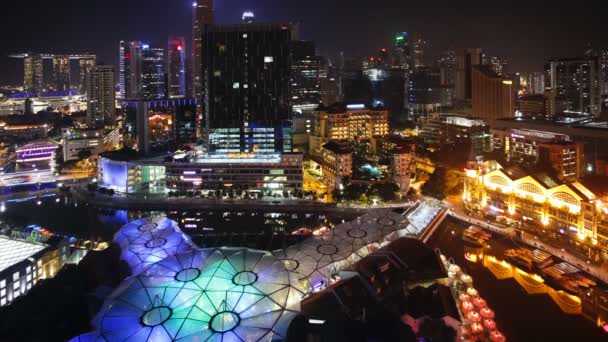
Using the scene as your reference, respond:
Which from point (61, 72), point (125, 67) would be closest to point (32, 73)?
point (61, 72)

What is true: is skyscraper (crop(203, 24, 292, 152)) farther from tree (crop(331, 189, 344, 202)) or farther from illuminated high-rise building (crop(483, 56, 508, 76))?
illuminated high-rise building (crop(483, 56, 508, 76))

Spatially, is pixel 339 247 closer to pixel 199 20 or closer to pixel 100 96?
pixel 100 96

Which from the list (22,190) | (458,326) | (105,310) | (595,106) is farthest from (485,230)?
(595,106)

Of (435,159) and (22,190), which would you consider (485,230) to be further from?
(22,190)

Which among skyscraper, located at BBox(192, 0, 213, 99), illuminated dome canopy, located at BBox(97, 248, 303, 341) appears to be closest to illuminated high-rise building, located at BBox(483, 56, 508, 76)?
skyscraper, located at BBox(192, 0, 213, 99)

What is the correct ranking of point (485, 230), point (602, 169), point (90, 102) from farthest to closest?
1. point (90, 102)
2. point (602, 169)
3. point (485, 230)

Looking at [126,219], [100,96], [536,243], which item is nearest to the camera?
[536,243]

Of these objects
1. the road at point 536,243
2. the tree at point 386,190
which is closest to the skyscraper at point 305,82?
the tree at point 386,190
